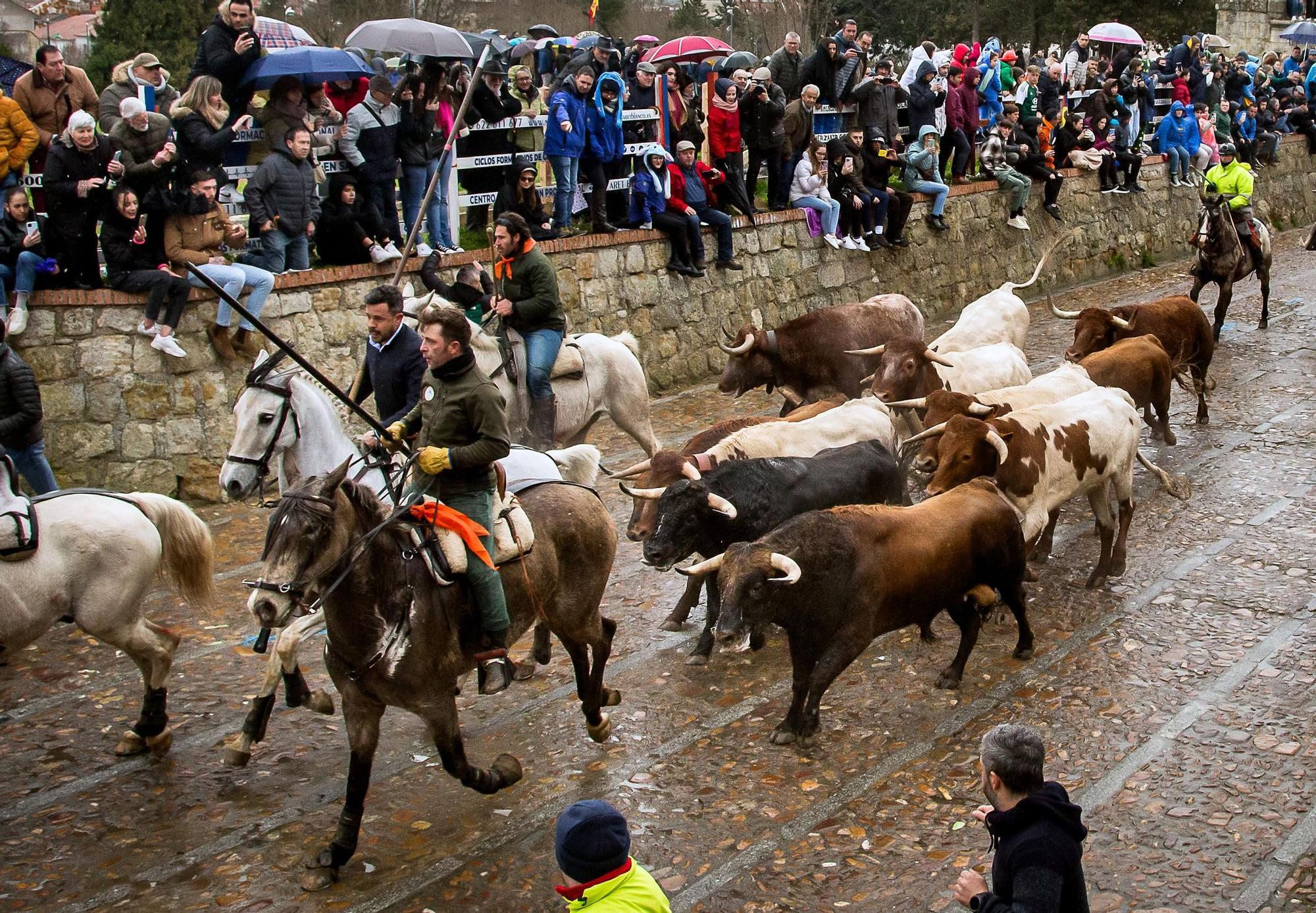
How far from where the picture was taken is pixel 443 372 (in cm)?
688

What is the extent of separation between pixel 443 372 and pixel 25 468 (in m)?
5.05

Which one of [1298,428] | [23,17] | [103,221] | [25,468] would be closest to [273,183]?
[103,221]

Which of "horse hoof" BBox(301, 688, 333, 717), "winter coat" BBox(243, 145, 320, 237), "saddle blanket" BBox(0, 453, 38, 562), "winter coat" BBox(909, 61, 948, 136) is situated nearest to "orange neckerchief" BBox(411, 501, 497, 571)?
"horse hoof" BBox(301, 688, 333, 717)

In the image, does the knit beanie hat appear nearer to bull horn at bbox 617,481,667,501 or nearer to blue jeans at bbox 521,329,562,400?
bull horn at bbox 617,481,667,501

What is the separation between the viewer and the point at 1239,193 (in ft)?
62.1

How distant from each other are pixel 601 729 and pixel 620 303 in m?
9.12

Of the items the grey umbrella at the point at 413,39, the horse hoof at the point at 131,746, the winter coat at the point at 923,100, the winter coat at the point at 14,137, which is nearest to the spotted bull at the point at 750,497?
the horse hoof at the point at 131,746

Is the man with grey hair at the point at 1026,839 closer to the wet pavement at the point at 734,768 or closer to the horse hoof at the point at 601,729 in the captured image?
the wet pavement at the point at 734,768

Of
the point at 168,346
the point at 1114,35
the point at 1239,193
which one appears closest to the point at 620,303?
the point at 168,346

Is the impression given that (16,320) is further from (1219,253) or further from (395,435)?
(1219,253)

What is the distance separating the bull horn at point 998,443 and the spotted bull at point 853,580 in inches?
28.9

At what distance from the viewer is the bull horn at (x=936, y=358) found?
39.7 feet

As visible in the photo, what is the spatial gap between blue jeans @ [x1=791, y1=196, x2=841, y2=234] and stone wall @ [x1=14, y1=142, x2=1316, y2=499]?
26 centimetres

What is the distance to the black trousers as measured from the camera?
12.0 metres
